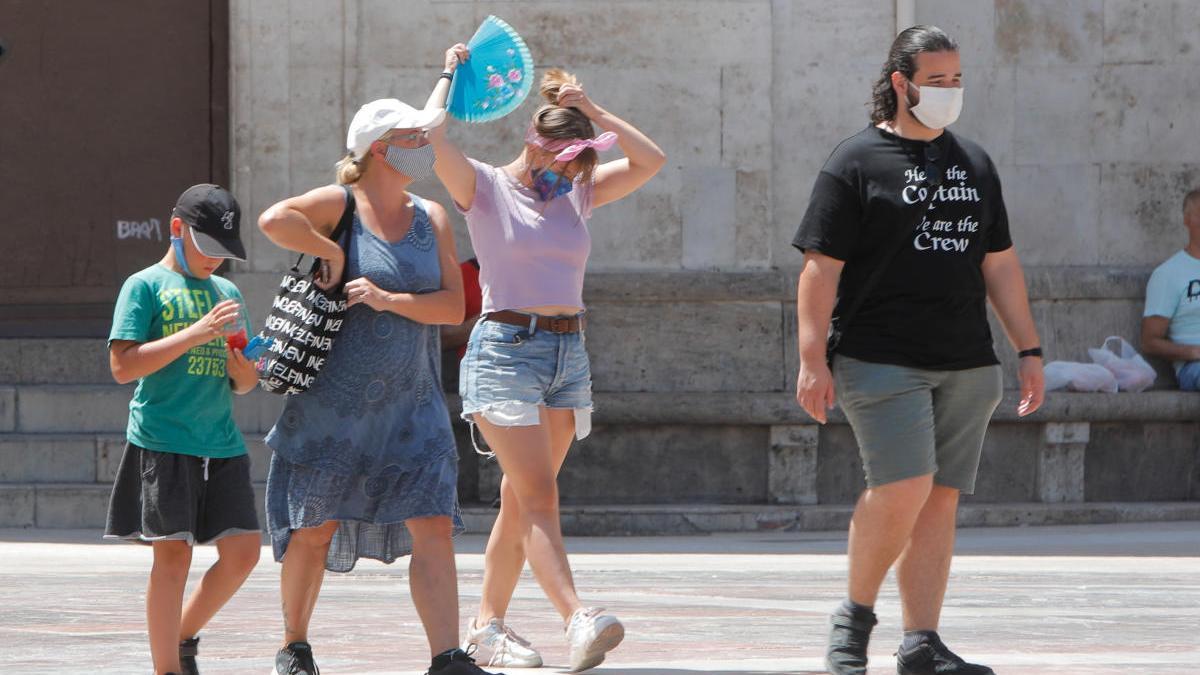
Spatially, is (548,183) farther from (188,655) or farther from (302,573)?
(188,655)

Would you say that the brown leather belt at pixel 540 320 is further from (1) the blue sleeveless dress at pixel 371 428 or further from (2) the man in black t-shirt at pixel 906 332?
Answer: (2) the man in black t-shirt at pixel 906 332

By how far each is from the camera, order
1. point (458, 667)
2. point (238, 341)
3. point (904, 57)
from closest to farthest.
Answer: point (458, 667), point (238, 341), point (904, 57)

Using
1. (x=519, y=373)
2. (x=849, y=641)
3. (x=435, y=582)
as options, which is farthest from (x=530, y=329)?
(x=849, y=641)

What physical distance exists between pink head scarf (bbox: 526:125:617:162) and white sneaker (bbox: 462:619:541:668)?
1.48 m

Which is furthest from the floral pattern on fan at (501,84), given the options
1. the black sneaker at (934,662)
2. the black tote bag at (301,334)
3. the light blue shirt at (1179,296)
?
the light blue shirt at (1179,296)

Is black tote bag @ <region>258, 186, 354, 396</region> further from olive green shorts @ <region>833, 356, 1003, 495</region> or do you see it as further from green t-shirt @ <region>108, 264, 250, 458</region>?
olive green shorts @ <region>833, 356, 1003, 495</region>

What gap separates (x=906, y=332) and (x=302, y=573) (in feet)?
6.06

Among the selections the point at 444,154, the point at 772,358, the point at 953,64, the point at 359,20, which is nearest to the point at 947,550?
the point at 953,64

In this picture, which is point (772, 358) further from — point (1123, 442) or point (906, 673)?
point (906, 673)

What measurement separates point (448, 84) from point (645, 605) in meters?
2.51

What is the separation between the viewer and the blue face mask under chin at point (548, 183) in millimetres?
6430

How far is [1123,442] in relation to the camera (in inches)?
478

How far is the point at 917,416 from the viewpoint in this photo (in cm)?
573

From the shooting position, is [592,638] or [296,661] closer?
[296,661]
